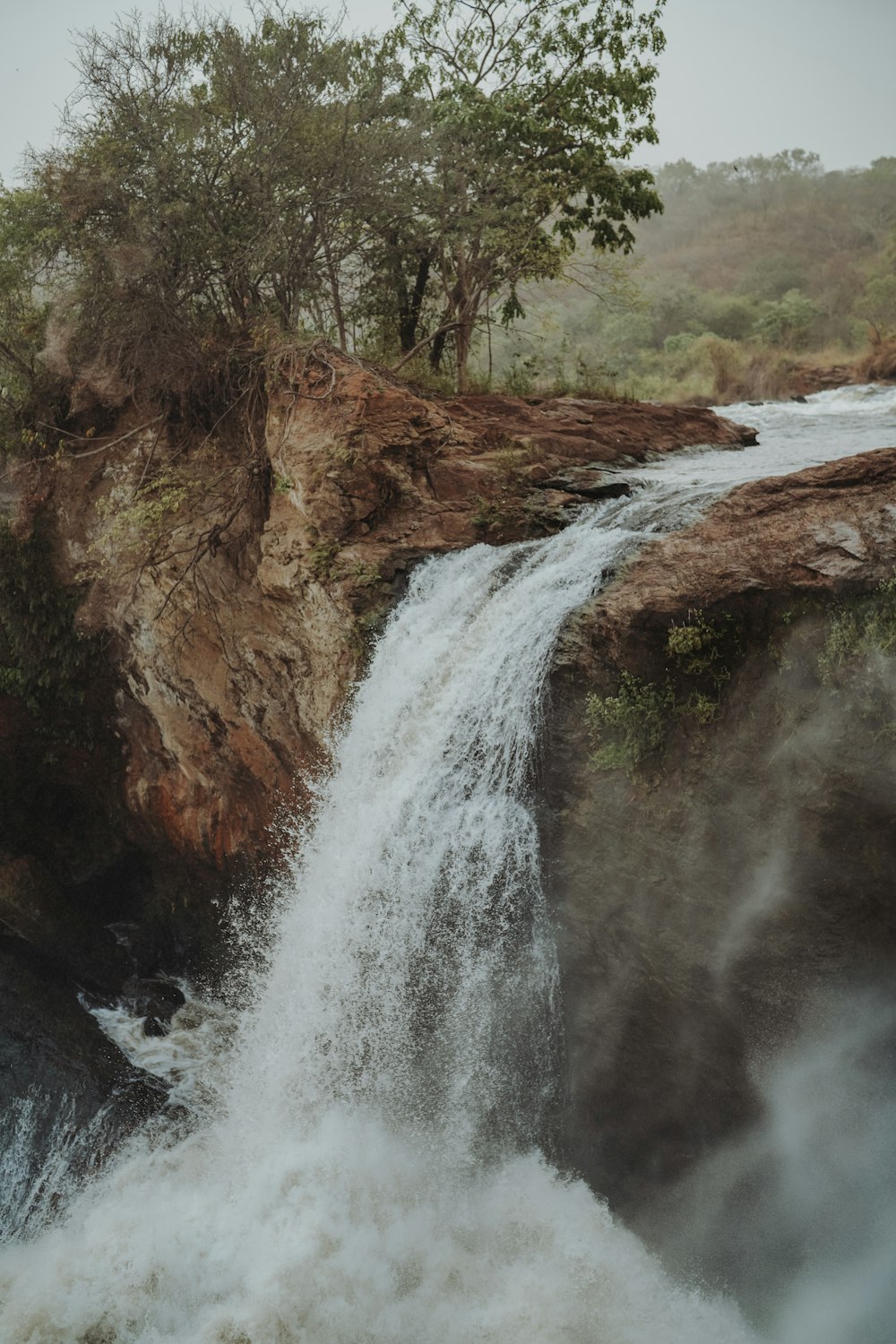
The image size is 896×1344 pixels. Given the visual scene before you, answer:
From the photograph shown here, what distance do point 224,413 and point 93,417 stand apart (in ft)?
7.02

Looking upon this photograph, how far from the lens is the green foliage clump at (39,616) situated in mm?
10531

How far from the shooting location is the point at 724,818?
536 cm

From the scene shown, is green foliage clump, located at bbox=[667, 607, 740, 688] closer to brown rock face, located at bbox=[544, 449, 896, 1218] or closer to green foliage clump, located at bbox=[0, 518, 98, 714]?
brown rock face, located at bbox=[544, 449, 896, 1218]

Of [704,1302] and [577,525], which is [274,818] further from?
[704,1302]

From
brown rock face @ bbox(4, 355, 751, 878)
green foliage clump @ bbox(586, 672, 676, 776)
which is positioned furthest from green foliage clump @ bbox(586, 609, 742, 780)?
brown rock face @ bbox(4, 355, 751, 878)

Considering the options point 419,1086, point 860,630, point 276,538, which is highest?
point 276,538

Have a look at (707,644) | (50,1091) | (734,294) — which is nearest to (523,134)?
(707,644)

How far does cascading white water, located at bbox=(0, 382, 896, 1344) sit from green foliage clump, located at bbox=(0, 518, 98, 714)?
4.62m

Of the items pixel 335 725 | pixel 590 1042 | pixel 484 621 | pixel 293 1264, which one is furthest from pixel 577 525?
pixel 293 1264

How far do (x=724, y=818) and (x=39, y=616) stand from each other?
27.9 feet

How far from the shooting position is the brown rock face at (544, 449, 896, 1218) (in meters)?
4.98

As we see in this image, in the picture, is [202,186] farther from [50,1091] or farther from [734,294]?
[734,294]

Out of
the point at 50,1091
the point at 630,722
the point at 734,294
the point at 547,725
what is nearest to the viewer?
the point at 630,722

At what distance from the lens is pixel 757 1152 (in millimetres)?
5406
